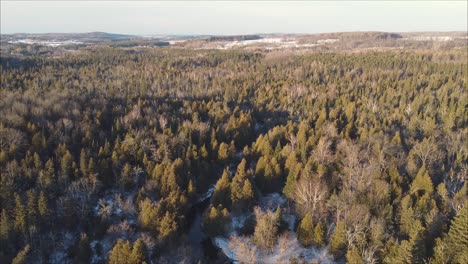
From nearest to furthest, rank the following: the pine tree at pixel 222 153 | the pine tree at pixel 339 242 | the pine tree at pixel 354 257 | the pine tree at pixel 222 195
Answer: the pine tree at pixel 354 257
the pine tree at pixel 339 242
the pine tree at pixel 222 195
the pine tree at pixel 222 153

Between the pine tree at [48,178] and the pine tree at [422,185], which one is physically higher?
the pine tree at [48,178]

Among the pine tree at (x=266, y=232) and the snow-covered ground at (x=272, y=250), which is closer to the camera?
the snow-covered ground at (x=272, y=250)

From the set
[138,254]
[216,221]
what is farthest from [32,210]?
[216,221]

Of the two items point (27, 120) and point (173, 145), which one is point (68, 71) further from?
point (173, 145)

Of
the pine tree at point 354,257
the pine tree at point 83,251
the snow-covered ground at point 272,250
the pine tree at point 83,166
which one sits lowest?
the snow-covered ground at point 272,250

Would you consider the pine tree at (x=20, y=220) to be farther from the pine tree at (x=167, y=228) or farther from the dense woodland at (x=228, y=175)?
the pine tree at (x=167, y=228)

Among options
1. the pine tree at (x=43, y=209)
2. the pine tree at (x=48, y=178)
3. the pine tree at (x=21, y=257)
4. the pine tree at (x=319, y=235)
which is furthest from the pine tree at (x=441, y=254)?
the pine tree at (x=48, y=178)
